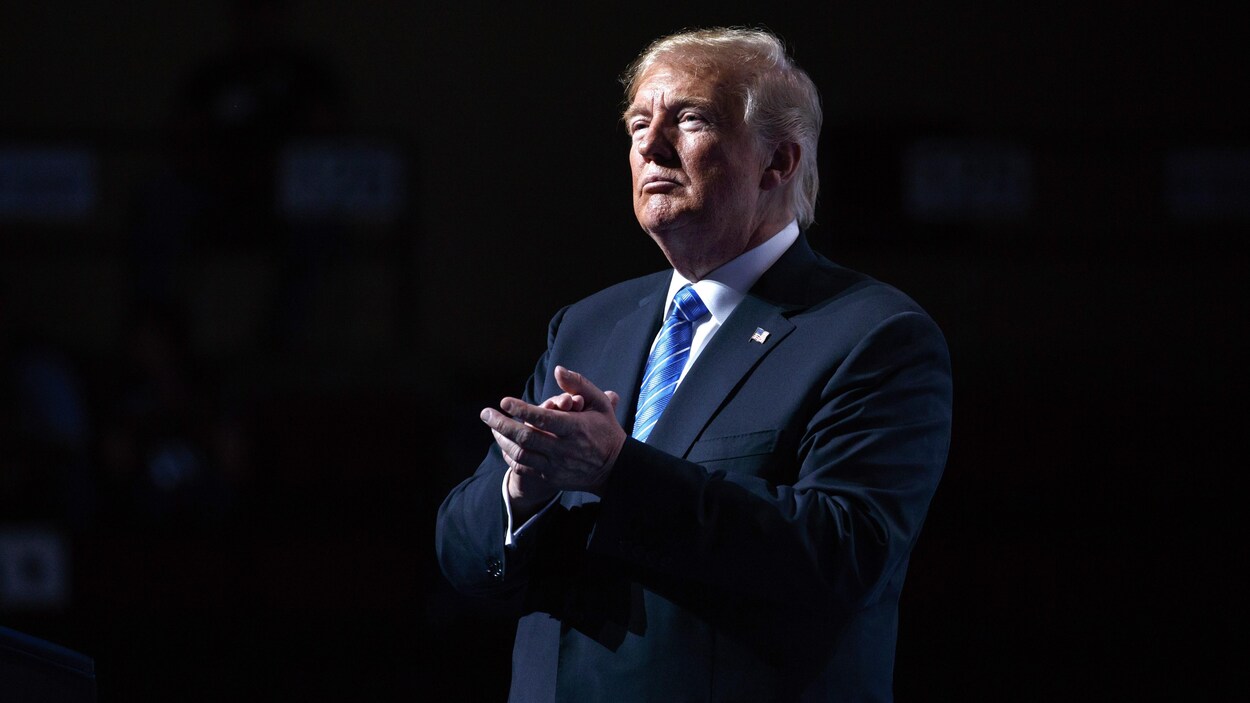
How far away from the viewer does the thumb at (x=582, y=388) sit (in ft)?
4.91

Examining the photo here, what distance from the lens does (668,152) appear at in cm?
179

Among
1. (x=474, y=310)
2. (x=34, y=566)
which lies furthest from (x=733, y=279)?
(x=474, y=310)

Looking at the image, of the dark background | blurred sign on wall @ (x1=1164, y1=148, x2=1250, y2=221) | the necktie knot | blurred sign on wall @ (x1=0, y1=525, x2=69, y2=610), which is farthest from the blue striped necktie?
blurred sign on wall @ (x1=1164, y1=148, x2=1250, y2=221)

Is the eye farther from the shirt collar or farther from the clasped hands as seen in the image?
the clasped hands

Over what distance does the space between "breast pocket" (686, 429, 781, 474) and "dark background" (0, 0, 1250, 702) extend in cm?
283

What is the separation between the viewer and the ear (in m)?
1.86

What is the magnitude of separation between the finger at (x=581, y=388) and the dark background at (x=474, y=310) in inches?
117

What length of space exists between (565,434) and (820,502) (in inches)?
11.8

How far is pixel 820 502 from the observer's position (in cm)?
159

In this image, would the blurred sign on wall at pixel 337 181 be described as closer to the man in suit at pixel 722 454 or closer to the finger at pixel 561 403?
the man in suit at pixel 722 454

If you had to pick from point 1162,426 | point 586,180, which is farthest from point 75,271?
point 1162,426

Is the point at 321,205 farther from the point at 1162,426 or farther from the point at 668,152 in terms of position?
the point at 668,152

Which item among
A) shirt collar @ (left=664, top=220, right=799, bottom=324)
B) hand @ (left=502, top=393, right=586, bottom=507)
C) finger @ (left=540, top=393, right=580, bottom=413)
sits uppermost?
shirt collar @ (left=664, top=220, right=799, bottom=324)

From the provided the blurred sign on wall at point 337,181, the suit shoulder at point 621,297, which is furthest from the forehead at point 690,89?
the blurred sign on wall at point 337,181
